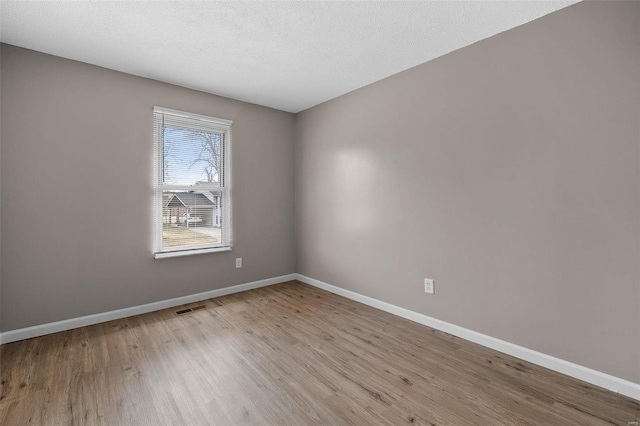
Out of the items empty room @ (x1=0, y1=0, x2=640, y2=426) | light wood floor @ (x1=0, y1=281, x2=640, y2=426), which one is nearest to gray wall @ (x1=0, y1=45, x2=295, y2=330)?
empty room @ (x1=0, y1=0, x2=640, y2=426)

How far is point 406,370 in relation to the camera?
6.80 ft

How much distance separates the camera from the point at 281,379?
1.97 m

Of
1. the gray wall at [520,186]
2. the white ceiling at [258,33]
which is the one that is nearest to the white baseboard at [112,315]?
the gray wall at [520,186]

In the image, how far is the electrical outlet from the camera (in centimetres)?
279

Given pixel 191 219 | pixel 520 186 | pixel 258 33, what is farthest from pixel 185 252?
pixel 520 186

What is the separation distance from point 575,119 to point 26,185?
4.43 meters

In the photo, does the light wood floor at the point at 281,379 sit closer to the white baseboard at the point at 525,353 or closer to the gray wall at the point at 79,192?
the white baseboard at the point at 525,353

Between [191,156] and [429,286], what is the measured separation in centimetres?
312

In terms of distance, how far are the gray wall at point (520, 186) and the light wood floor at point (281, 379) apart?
37 cm

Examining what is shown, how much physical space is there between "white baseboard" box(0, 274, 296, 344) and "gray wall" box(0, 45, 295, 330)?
0.19 ft

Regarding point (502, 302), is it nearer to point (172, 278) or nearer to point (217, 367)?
point (217, 367)

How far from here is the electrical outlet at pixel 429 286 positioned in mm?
2793

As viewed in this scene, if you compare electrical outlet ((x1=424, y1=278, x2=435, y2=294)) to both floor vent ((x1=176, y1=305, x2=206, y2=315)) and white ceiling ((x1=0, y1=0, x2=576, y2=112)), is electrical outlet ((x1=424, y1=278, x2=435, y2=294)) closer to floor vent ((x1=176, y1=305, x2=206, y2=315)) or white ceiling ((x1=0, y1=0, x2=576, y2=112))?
white ceiling ((x1=0, y1=0, x2=576, y2=112))

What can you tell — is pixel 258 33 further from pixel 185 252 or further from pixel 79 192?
pixel 185 252
